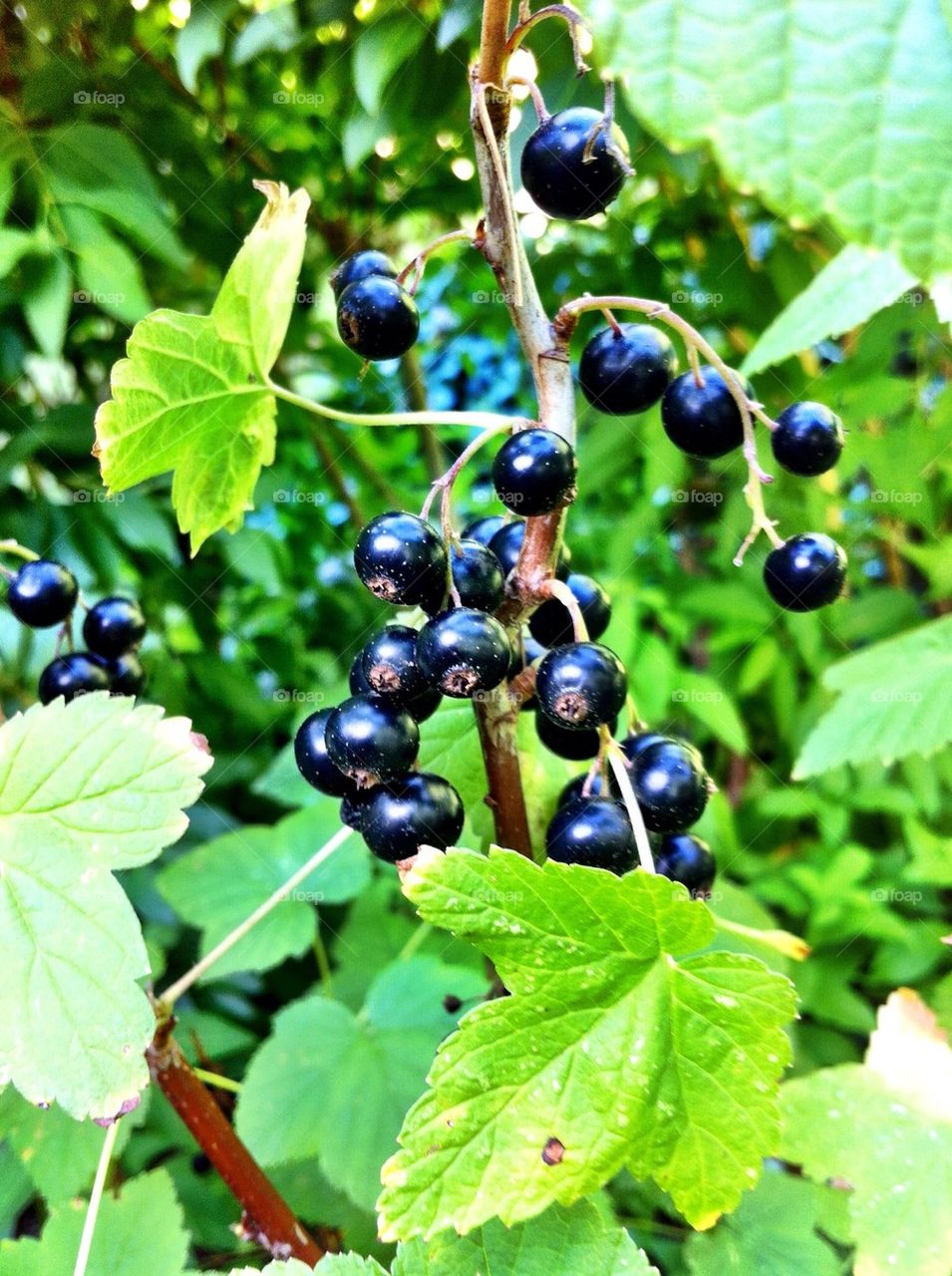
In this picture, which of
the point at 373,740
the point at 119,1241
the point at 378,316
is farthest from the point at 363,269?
the point at 119,1241

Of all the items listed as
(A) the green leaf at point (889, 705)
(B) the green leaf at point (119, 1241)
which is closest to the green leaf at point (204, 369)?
(B) the green leaf at point (119, 1241)

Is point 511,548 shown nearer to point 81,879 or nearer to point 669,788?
point 669,788

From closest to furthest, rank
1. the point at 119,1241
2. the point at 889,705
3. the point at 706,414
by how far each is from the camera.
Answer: the point at 706,414 < the point at 119,1241 < the point at 889,705

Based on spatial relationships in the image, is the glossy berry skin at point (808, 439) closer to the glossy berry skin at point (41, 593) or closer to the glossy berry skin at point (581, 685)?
the glossy berry skin at point (581, 685)

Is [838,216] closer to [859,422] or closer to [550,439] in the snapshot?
[550,439]

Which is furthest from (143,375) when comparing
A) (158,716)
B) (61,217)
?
(61,217)
